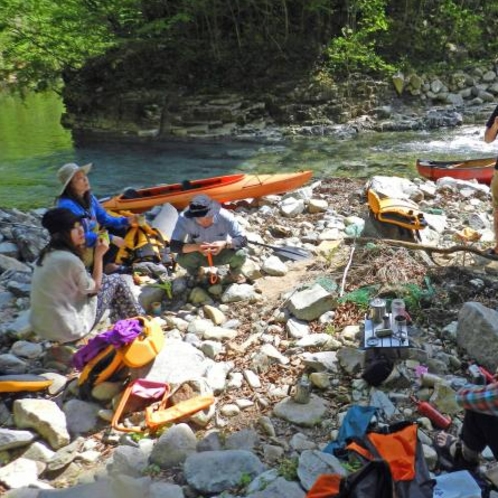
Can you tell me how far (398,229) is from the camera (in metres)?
5.24

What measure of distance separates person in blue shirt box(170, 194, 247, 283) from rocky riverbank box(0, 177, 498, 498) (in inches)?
8.7

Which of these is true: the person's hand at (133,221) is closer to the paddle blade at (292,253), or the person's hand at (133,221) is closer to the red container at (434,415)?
the paddle blade at (292,253)

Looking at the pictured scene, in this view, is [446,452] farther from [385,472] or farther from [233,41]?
[233,41]

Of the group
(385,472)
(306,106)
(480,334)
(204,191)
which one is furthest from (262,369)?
(306,106)

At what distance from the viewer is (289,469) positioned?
8.92 ft

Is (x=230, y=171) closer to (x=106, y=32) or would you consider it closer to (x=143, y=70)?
(x=143, y=70)

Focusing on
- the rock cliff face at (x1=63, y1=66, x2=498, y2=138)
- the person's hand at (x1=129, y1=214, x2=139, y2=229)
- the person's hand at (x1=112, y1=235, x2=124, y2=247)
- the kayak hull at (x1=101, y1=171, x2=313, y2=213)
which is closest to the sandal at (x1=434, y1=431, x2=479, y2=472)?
the person's hand at (x1=112, y1=235, x2=124, y2=247)

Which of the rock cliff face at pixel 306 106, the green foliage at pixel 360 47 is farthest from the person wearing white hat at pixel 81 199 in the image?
the green foliage at pixel 360 47

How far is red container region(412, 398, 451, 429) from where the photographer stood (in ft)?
9.95

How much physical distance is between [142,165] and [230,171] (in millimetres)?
2246

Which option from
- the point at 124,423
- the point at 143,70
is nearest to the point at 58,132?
the point at 143,70

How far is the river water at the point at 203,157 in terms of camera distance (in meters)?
10.6

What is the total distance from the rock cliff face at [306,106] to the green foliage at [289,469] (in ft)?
39.5

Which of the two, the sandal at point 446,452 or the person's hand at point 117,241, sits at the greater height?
the person's hand at point 117,241
